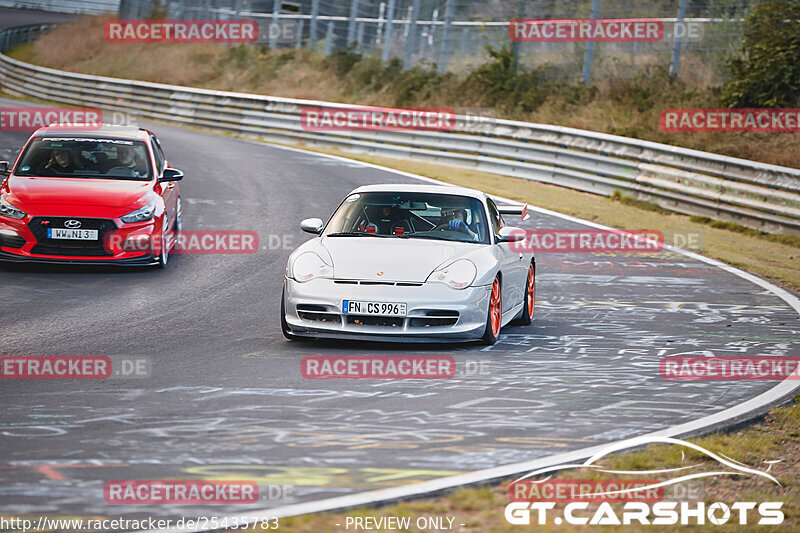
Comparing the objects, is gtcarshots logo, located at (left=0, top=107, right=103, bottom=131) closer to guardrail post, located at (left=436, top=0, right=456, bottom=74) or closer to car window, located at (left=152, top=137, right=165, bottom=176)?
guardrail post, located at (left=436, top=0, right=456, bottom=74)

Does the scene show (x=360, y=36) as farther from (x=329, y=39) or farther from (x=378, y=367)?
(x=378, y=367)

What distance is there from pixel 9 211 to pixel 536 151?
13997 mm

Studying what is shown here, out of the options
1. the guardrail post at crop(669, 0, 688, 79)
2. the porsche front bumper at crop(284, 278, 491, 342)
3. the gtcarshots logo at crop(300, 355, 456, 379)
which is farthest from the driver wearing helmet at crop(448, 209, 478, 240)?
the guardrail post at crop(669, 0, 688, 79)

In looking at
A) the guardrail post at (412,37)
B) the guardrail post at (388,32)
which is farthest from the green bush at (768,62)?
the guardrail post at (388,32)

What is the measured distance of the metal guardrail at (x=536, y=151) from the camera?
1984 centimetres

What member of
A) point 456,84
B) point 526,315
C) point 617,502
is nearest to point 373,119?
point 456,84

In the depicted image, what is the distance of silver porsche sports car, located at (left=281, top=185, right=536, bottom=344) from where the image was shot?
946cm

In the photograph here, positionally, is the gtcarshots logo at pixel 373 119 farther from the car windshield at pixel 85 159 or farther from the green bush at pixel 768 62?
the car windshield at pixel 85 159

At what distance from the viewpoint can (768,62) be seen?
24219 millimetres

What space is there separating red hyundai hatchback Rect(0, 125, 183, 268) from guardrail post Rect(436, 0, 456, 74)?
17829mm

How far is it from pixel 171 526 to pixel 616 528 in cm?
206

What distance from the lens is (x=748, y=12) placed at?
25328 millimetres

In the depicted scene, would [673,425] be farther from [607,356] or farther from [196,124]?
[196,124]

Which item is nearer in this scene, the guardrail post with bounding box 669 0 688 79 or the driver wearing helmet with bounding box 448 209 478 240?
the driver wearing helmet with bounding box 448 209 478 240
